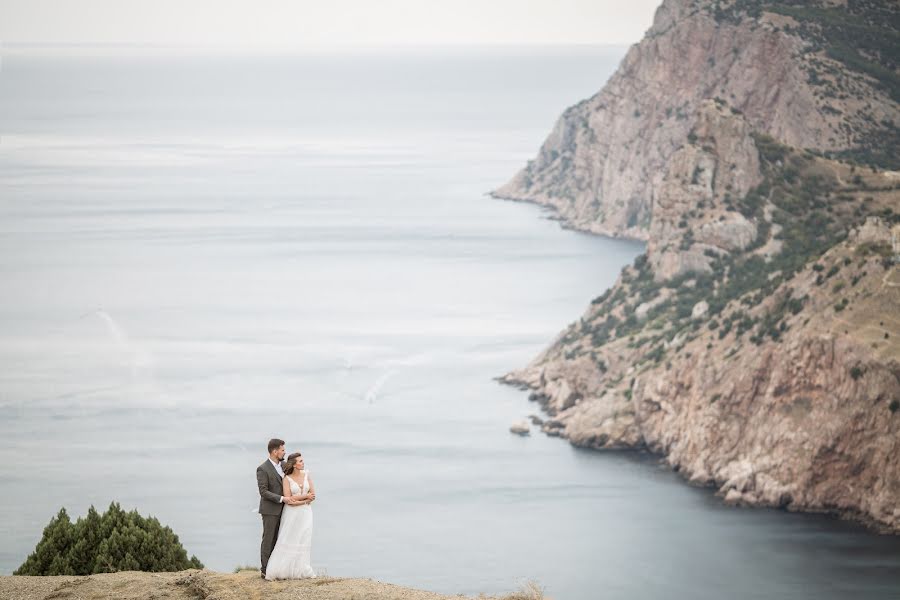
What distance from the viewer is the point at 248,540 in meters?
90.8

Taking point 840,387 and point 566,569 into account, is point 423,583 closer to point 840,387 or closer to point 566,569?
point 566,569

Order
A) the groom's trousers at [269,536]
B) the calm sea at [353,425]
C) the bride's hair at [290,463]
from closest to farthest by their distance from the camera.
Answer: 1. the bride's hair at [290,463]
2. the groom's trousers at [269,536]
3. the calm sea at [353,425]

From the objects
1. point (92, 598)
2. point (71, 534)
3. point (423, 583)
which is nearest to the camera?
point (92, 598)

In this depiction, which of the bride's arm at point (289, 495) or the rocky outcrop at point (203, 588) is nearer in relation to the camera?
the rocky outcrop at point (203, 588)

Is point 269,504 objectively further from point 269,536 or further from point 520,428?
point 520,428

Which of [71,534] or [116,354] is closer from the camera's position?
[71,534]

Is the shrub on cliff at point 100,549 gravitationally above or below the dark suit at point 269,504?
below

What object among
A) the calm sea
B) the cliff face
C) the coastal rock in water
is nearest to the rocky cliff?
the coastal rock in water

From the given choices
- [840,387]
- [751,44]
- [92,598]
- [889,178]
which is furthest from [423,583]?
[751,44]

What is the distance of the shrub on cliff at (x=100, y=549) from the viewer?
4331 centimetres

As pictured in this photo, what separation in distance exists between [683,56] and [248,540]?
11909 cm

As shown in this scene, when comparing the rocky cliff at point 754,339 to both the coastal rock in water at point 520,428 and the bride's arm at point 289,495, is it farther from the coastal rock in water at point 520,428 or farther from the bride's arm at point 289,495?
the bride's arm at point 289,495

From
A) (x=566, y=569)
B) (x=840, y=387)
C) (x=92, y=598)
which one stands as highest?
(x=92, y=598)

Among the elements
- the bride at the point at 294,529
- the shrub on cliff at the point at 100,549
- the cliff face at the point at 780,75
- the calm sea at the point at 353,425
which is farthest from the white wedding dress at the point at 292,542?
the cliff face at the point at 780,75
